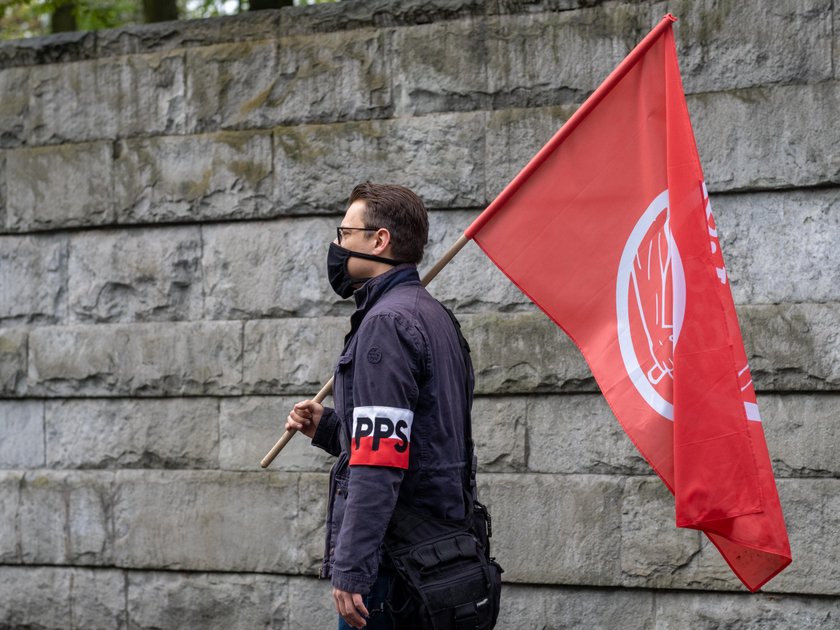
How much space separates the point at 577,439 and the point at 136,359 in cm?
217

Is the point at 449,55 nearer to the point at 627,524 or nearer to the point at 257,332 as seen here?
the point at 257,332

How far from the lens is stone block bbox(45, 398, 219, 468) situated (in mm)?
6012

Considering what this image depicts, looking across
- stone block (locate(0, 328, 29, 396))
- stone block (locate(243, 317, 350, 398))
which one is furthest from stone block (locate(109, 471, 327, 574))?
stone block (locate(0, 328, 29, 396))

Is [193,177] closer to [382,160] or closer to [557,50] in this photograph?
[382,160]

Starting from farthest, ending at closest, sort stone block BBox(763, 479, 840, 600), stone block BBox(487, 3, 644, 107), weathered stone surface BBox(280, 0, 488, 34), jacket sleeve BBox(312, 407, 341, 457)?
1. weathered stone surface BBox(280, 0, 488, 34)
2. stone block BBox(487, 3, 644, 107)
3. stone block BBox(763, 479, 840, 600)
4. jacket sleeve BBox(312, 407, 341, 457)

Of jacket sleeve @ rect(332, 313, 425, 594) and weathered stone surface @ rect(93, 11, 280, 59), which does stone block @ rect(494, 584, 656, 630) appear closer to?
jacket sleeve @ rect(332, 313, 425, 594)

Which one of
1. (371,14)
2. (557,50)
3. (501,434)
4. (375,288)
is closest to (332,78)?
(371,14)

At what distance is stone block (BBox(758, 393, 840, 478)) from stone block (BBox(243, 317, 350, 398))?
6.30 ft

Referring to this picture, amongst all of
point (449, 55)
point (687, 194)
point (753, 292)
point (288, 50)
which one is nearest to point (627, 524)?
point (753, 292)

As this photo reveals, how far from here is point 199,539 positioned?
5969 millimetres

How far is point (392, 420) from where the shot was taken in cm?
362

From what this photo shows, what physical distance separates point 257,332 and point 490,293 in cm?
113

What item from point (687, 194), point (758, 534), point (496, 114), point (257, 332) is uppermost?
point (496, 114)

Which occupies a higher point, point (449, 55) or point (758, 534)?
point (449, 55)
